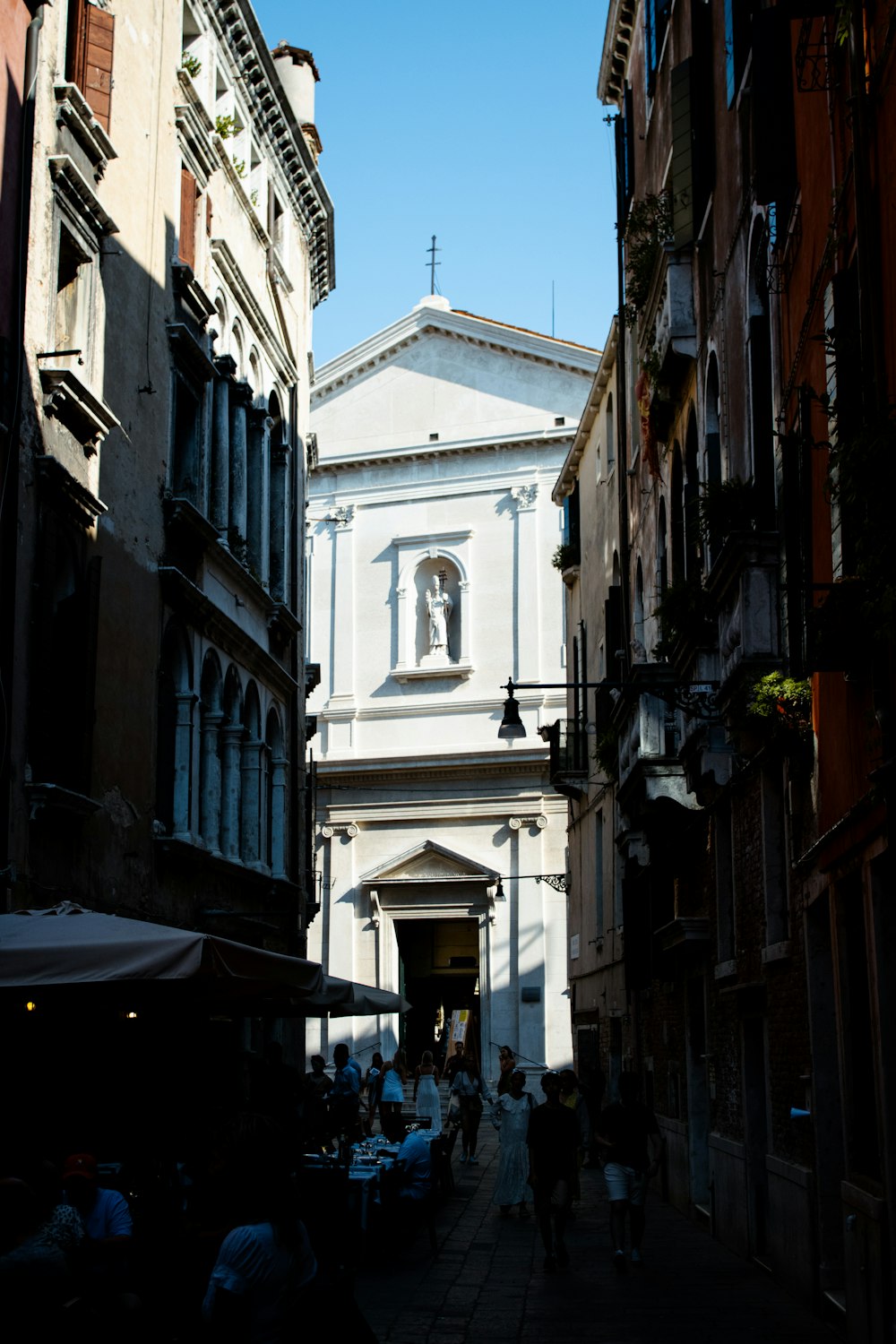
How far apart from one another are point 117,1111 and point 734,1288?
20.1ft

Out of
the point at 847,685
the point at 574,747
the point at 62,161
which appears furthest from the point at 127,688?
the point at 574,747

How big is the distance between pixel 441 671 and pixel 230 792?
59.7 feet

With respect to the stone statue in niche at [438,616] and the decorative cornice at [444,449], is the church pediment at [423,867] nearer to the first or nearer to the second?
the stone statue in niche at [438,616]

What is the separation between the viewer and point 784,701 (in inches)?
434

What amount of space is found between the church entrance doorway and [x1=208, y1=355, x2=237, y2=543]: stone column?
72.6 ft

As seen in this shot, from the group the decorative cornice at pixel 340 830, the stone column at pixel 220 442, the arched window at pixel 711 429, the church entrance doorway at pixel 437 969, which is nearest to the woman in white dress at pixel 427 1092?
the stone column at pixel 220 442

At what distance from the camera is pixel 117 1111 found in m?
15.3

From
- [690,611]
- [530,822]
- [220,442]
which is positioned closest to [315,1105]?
[220,442]

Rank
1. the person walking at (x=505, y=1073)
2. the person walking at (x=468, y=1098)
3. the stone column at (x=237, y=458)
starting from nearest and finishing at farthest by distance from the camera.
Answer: the person walking at (x=505, y=1073)
the stone column at (x=237, y=458)
the person walking at (x=468, y=1098)

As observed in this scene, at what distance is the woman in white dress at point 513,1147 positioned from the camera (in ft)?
57.2

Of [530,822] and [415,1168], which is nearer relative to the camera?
[415,1168]

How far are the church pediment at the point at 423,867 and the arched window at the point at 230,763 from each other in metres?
17.2

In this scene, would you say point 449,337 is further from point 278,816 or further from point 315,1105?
point 315,1105

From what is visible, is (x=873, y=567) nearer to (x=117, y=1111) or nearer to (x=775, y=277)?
(x=775, y=277)
